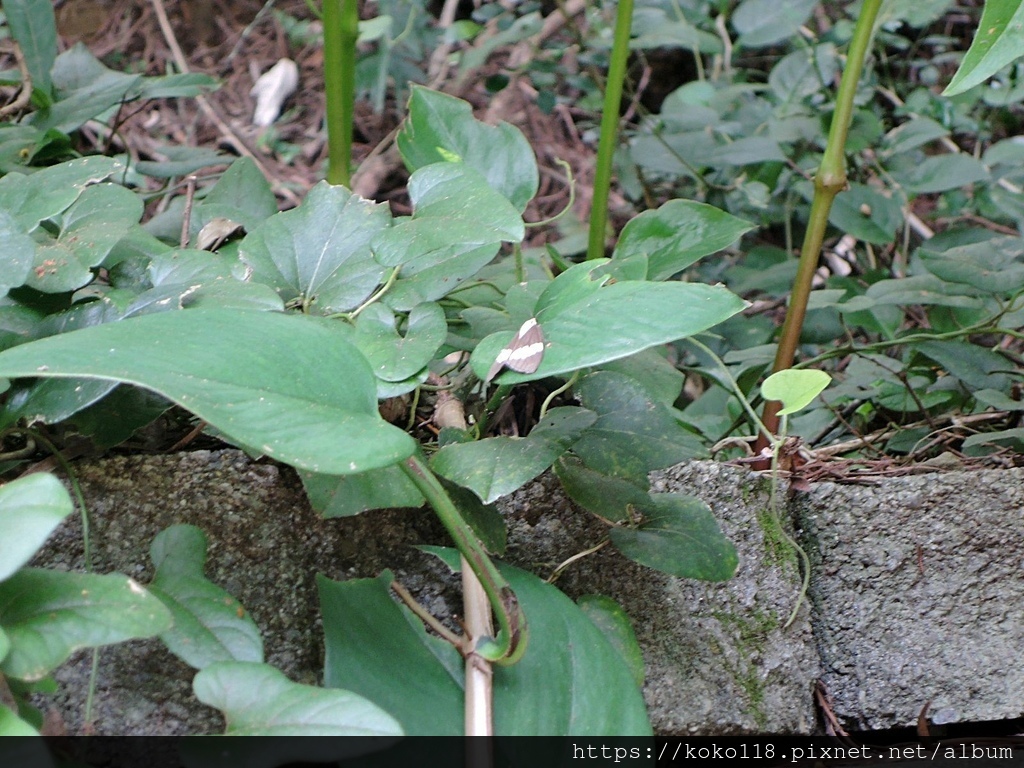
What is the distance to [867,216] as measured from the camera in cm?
135

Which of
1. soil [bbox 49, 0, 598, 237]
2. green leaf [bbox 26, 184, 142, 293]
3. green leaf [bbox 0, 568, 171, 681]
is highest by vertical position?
green leaf [bbox 26, 184, 142, 293]

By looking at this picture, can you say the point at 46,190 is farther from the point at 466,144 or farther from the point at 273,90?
the point at 273,90

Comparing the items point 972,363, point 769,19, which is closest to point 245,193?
point 972,363

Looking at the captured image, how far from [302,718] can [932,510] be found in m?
0.57

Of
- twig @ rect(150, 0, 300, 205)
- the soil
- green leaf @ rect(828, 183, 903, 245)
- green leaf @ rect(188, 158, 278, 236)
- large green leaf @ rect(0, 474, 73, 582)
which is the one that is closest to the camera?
large green leaf @ rect(0, 474, 73, 582)

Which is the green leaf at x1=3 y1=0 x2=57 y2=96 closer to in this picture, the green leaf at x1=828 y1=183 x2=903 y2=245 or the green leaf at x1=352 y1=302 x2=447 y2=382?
the green leaf at x1=352 y1=302 x2=447 y2=382

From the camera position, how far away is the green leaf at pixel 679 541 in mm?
625

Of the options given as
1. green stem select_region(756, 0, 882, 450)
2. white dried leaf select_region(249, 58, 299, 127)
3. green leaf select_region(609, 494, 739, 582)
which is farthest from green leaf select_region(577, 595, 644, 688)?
white dried leaf select_region(249, 58, 299, 127)

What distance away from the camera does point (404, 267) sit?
662 mm

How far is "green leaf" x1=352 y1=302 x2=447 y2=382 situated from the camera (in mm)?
553

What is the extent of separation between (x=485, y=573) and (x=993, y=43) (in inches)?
18.5

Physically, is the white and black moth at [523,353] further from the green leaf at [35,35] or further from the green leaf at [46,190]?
the green leaf at [35,35]

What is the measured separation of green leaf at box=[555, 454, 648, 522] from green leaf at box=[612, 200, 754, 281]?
8.6 inches

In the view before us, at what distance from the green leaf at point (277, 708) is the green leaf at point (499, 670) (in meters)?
0.10
